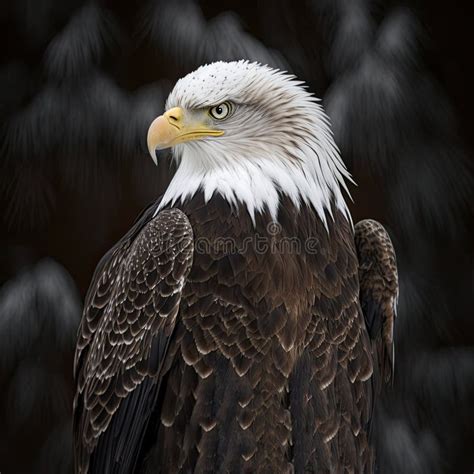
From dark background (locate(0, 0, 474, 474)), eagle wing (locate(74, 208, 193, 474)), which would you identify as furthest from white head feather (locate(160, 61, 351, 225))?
dark background (locate(0, 0, 474, 474))

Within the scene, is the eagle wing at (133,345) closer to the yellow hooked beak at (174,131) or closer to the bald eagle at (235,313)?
the bald eagle at (235,313)

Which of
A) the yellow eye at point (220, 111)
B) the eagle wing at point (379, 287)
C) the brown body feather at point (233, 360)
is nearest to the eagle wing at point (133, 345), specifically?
the brown body feather at point (233, 360)

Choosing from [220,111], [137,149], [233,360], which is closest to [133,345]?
[233,360]

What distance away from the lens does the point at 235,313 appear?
192 centimetres

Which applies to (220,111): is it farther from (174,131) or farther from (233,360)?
(233,360)

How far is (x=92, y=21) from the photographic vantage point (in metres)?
2.87

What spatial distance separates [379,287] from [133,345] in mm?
704

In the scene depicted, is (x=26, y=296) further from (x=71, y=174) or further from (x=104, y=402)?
(x=104, y=402)

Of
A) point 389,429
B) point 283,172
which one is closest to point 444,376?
point 389,429

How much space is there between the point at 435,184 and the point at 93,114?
1.29 m

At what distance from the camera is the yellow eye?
6.72 feet

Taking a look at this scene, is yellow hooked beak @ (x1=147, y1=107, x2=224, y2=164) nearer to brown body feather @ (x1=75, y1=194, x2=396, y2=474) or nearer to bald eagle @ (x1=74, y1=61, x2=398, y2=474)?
bald eagle @ (x1=74, y1=61, x2=398, y2=474)

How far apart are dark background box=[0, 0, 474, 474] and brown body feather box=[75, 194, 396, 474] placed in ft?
2.88

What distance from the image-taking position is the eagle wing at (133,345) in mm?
1922
